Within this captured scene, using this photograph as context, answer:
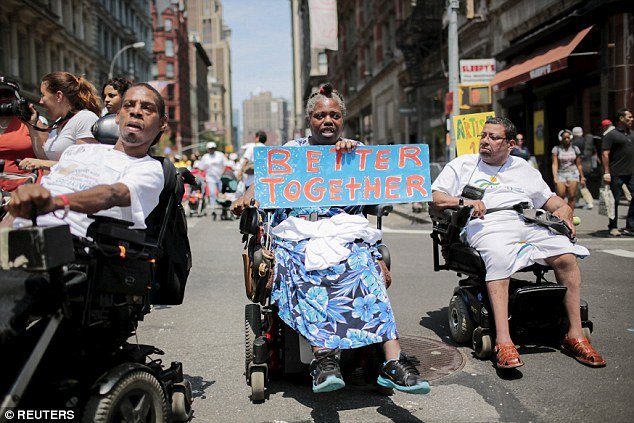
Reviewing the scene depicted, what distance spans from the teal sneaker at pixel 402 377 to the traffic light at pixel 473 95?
11382mm

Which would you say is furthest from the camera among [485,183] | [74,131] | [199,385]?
[74,131]

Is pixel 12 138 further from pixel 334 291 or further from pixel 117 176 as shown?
pixel 334 291

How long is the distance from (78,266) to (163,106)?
0.99 m

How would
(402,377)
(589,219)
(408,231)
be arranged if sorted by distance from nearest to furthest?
1. (402,377)
2. (408,231)
3. (589,219)

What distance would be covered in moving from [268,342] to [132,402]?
3.78 ft

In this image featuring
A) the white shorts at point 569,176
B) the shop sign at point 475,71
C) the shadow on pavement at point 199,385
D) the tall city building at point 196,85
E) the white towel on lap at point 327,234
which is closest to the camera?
the white towel on lap at point 327,234

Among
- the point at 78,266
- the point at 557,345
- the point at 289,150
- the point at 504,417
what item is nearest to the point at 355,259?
the point at 289,150

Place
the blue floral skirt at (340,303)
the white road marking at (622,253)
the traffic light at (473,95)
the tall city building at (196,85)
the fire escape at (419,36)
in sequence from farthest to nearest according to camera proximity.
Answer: the tall city building at (196,85)
the fire escape at (419,36)
the traffic light at (473,95)
the white road marking at (622,253)
the blue floral skirt at (340,303)

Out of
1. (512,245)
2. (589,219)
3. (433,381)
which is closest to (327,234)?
(433,381)

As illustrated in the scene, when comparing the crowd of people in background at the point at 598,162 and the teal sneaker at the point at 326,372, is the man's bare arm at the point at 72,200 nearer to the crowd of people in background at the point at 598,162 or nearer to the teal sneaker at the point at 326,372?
the teal sneaker at the point at 326,372

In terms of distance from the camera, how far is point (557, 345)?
4305 mm

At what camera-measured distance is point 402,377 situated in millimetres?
2949

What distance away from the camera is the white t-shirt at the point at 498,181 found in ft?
14.1

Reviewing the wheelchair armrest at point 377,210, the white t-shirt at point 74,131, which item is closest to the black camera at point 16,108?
the white t-shirt at point 74,131
